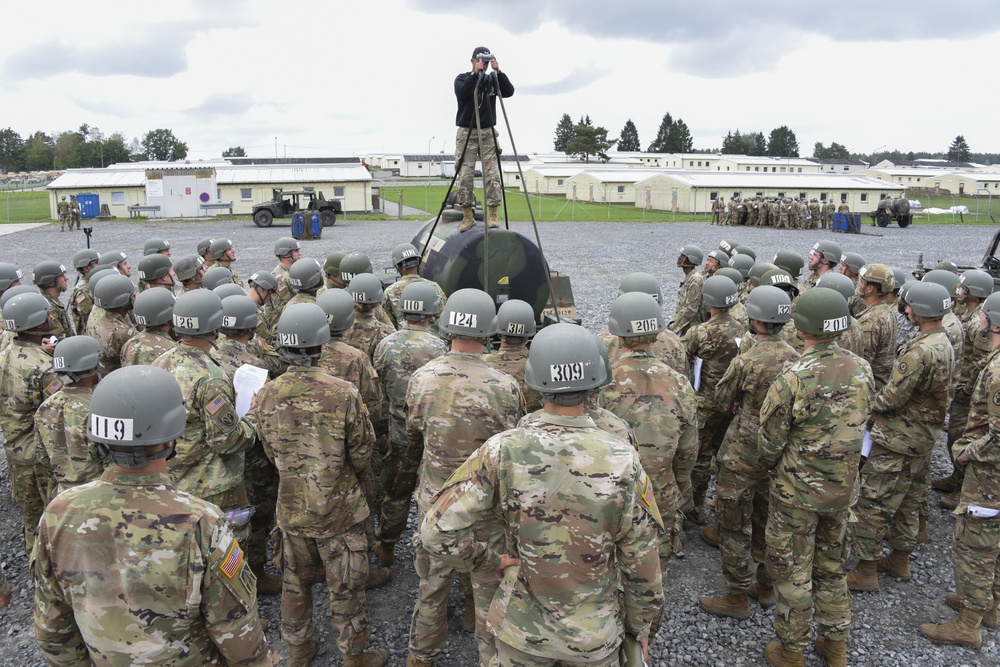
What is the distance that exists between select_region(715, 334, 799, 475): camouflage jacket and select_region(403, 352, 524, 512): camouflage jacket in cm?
189

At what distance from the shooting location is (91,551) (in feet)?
8.36

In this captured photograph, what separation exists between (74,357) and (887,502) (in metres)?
5.98

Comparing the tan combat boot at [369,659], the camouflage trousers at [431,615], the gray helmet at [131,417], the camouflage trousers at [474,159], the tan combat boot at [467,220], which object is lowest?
the tan combat boot at [369,659]

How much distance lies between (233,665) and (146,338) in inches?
135

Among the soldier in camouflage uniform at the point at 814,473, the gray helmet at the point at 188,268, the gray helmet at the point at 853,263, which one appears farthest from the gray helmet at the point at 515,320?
the gray helmet at the point at 853,263

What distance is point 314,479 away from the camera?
4.24 metres

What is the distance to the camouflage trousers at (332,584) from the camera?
433 cm

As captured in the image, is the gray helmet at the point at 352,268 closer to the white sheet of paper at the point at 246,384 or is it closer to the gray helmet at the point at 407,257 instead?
the gray helmet at the point at 407,257

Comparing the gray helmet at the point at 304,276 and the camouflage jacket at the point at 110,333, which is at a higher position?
the gray helmet at the point at 304,276

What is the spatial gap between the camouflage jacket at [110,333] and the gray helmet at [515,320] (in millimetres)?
3796

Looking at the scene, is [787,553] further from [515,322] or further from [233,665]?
[233,665]

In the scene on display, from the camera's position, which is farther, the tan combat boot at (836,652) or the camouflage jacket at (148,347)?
the camouflage jacket at (148,347)

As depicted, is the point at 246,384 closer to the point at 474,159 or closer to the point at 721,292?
the point at 721,292

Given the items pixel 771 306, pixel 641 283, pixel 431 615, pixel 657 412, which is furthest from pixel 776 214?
pixel 431 615
